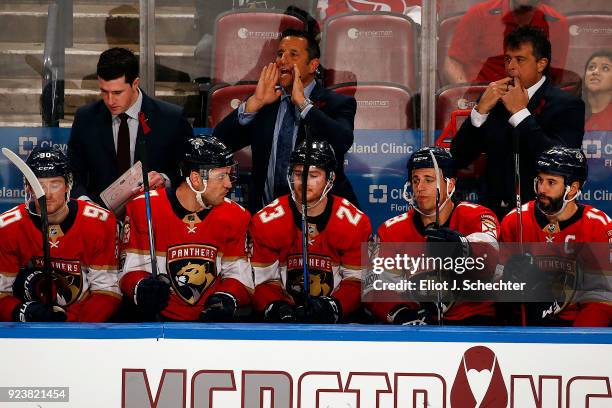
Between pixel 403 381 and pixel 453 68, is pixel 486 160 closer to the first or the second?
pixel 453 68

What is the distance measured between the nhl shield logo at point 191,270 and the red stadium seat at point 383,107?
0.80 m

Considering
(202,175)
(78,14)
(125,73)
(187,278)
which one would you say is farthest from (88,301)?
(78,14)

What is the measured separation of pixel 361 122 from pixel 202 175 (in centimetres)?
69

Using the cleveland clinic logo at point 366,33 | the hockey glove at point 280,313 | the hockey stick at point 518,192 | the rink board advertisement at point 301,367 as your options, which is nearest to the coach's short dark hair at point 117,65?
the cleveland clinic logo at point 366,33

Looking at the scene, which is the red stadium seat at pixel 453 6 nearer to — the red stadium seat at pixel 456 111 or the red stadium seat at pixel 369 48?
the red stadium seat at pixel 369 48

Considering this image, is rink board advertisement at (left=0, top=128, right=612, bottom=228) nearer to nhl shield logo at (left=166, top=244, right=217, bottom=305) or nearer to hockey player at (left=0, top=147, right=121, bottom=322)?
hockey player at (left=0, top=147, right=121, bottom=322)

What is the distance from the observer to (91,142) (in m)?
4.03

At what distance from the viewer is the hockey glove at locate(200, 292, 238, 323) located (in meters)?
3.57

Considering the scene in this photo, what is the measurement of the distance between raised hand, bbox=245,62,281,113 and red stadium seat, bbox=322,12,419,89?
21cm

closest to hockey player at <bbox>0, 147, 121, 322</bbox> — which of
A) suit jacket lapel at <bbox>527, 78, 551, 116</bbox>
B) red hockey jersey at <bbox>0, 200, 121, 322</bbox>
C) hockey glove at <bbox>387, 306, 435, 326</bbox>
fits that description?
red hockey jersey at <bbox>0, 200, 121, 322</bbox>

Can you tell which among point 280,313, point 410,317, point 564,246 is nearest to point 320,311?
point 280,313

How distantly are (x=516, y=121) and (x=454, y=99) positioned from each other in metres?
0.26

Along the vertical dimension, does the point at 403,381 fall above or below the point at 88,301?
below

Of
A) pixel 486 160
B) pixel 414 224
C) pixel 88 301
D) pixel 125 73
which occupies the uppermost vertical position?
pixel 125 73
